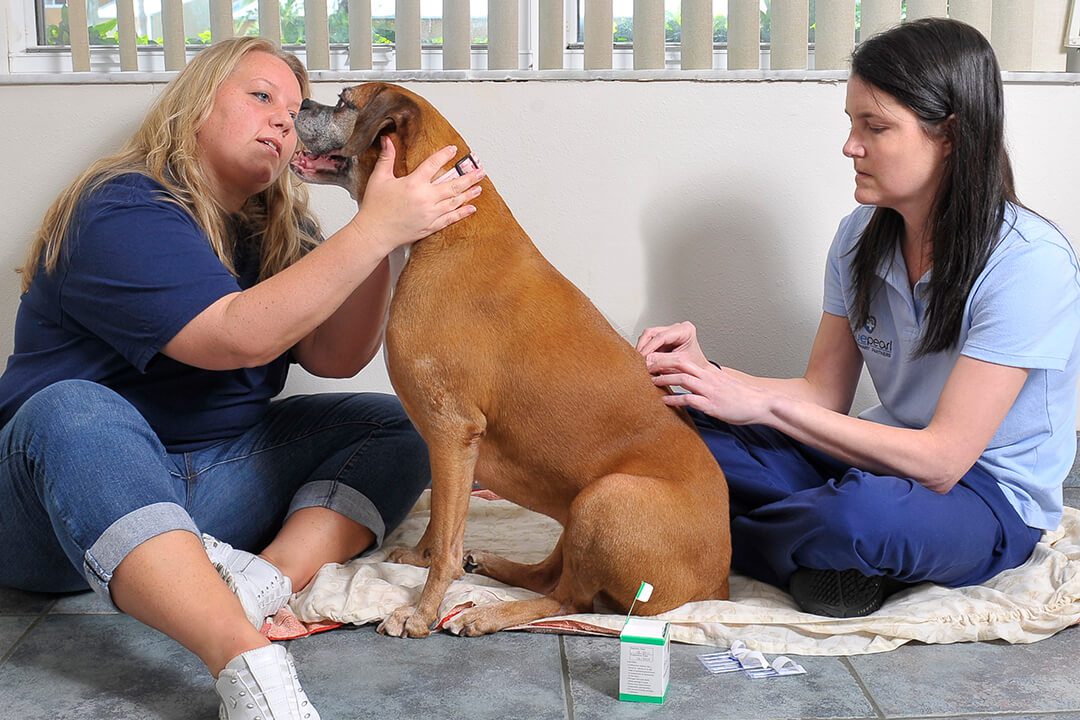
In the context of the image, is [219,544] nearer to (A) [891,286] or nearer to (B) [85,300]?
(B) [85,300]

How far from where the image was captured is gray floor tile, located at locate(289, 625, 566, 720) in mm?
1786

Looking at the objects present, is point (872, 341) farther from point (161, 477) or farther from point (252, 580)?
point (161, 477)

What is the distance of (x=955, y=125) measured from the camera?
2033 mm

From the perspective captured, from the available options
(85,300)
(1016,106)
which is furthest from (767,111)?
(85,300)

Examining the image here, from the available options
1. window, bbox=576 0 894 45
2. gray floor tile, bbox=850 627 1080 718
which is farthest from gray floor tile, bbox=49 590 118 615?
window, bbox=576 0 894 45

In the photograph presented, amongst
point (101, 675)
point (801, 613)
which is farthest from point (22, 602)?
point (801, 613)

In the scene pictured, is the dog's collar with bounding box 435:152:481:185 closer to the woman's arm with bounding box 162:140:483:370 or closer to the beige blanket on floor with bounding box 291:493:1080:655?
the woman's arm with bounding box 162:140:483:370

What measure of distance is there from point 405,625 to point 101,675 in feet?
1.77

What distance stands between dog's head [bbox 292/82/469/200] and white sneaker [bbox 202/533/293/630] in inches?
28.8

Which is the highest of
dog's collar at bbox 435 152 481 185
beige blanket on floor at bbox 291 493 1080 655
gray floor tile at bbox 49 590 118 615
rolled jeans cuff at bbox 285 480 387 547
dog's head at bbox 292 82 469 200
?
dog's head at bbox 292 82 469 200

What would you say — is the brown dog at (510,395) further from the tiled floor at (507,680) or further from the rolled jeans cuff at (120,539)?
the rolled jeans cuff at (120,539)

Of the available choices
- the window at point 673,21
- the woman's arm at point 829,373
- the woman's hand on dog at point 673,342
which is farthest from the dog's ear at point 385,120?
the window at point 673,21

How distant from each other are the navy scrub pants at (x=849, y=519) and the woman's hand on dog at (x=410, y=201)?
29.0 inches

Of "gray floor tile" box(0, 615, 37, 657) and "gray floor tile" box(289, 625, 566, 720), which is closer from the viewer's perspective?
"gray floor tile" box(289, 625, 566, 720)
